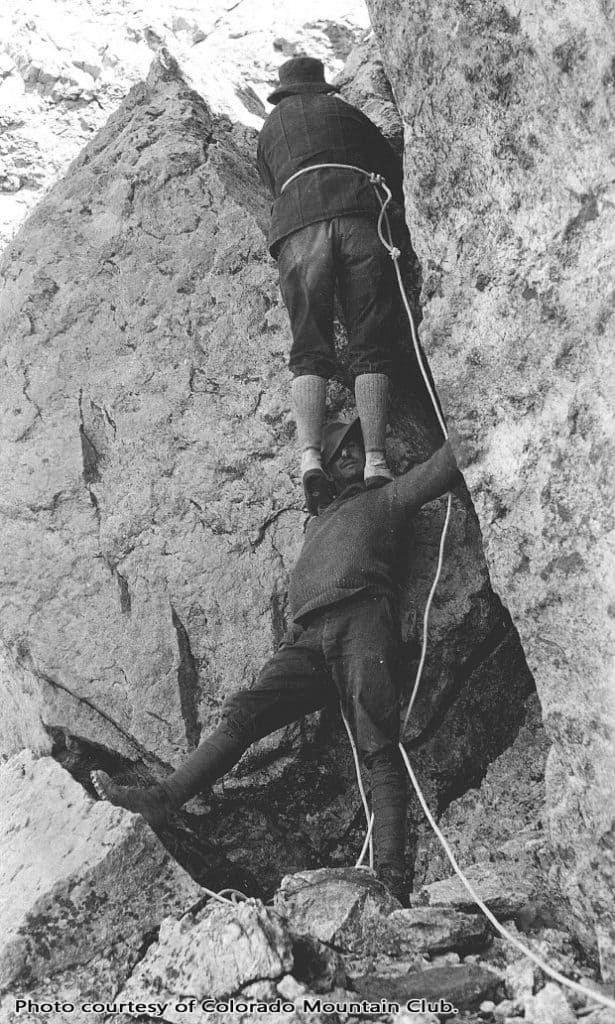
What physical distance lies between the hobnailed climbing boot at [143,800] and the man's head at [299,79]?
3339 millimetres

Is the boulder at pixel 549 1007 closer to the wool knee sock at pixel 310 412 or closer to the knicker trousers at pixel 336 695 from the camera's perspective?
the knicker trousers at pixel 336 695

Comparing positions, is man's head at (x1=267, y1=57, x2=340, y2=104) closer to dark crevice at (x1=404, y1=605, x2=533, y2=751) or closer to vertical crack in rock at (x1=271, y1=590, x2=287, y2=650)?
vertical crack in rock at (x1=271, y1=590, x2=287, y2=650)

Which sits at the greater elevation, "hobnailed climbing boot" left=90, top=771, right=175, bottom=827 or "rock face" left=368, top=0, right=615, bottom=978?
"rock face" left=368, top=0, right=615, bottom=978

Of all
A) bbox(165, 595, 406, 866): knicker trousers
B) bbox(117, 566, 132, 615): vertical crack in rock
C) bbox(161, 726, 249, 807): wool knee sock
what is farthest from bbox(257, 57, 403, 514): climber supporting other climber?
bbox(161, 726, 249, 807): wool knee sock

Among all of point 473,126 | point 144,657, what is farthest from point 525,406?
point 144,657

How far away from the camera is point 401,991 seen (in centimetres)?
253

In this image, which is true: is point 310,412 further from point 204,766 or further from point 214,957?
point 214,957

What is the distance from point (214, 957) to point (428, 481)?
184cm

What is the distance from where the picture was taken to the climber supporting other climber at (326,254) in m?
4.11

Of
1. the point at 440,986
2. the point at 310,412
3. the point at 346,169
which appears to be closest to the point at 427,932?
the point at 440,986

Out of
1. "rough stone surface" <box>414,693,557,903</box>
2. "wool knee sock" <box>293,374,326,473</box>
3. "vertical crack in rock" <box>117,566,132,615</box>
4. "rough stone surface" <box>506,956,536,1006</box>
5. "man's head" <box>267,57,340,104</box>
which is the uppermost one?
"man's head" <box>267,57,340,104</box>

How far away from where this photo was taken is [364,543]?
376 centimetres

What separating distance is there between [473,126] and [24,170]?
6.17 m

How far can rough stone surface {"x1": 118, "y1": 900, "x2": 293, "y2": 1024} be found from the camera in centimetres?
262
